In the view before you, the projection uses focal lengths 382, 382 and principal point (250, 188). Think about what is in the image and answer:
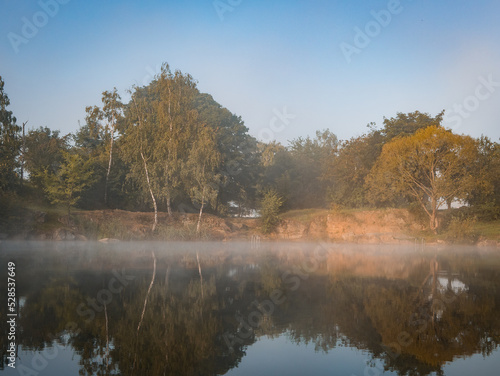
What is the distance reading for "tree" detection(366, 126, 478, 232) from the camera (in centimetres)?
3909

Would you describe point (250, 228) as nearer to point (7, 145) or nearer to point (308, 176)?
point (308, 176)

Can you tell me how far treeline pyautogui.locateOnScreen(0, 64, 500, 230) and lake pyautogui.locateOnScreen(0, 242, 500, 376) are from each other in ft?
88.2

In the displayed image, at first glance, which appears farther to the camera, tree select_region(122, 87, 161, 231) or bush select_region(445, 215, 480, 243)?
tree select_region(122, 87, 161, 231)

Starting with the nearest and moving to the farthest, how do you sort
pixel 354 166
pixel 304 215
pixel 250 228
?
1. pixel 250 228
2. pixel 304 215
3. pixel 354 166

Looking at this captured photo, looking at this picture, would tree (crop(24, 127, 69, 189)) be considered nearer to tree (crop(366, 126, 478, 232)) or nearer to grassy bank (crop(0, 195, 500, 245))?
grassy bank (crop(0, 195, 500, 245))

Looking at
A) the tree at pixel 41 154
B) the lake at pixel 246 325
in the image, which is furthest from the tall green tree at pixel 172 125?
the lake at pixel 246 325

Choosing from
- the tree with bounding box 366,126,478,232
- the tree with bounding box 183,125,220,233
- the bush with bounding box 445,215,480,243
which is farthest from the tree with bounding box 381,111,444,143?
the tree with bounding box 183,125,220,233

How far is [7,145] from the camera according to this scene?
41.8m

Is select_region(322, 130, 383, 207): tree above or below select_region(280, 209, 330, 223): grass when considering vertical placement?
above

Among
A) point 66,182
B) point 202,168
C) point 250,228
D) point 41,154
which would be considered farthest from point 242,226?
point 41,154

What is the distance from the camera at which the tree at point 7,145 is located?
131 ft

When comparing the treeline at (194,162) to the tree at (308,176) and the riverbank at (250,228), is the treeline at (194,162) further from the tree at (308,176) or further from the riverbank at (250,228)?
the tree at (308,176)

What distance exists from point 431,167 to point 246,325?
122 feet

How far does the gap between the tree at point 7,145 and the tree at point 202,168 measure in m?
18.5
